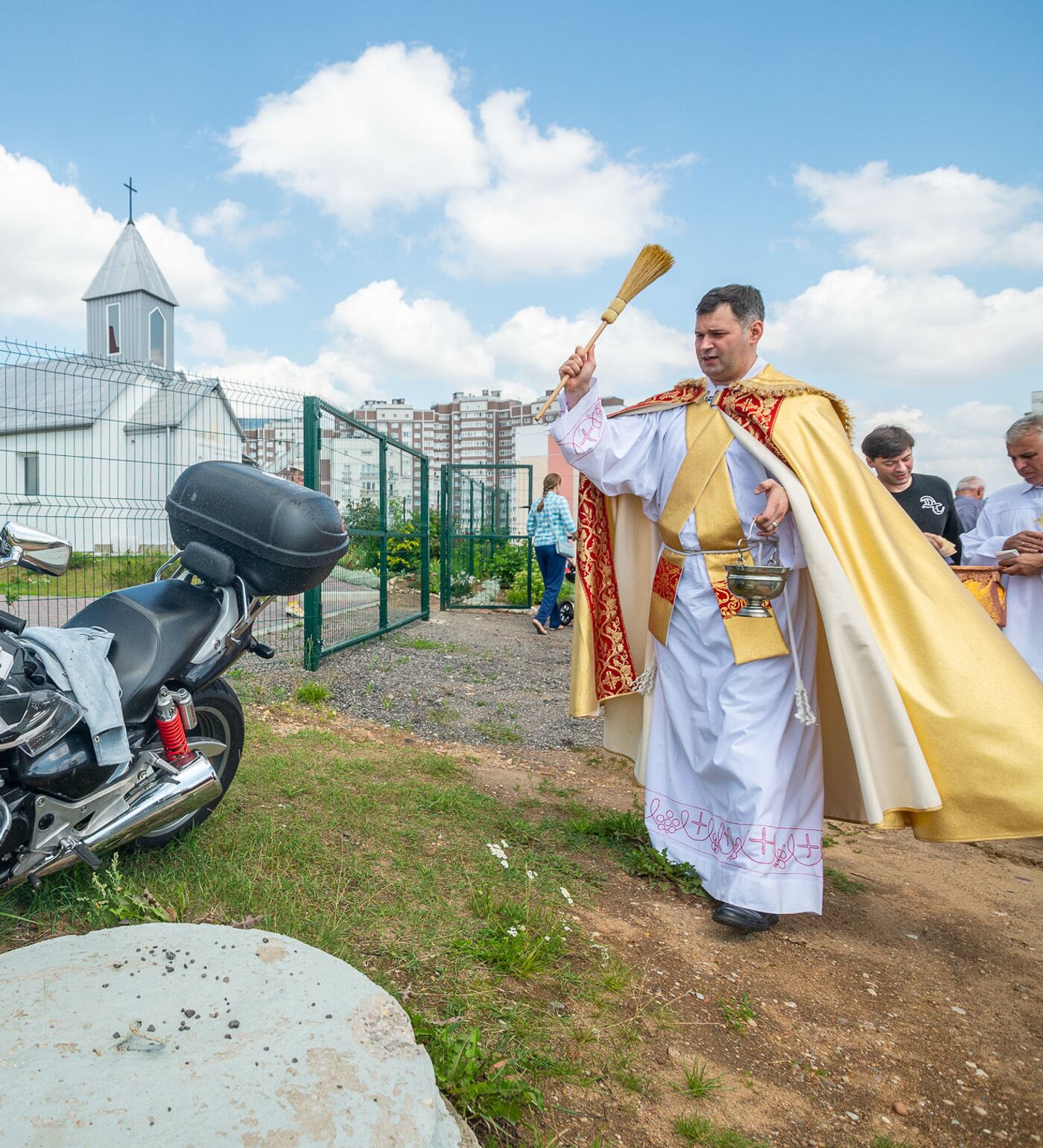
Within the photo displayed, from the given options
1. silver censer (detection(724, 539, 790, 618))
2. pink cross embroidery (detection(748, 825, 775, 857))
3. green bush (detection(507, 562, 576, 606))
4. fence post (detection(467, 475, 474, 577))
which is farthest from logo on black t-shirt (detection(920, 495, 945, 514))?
fence post (detection(467, 475, 474, 577))

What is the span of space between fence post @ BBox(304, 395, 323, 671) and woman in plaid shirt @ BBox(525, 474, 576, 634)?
4.22 metres

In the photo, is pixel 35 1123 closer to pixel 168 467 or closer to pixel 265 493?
pixel 265 493

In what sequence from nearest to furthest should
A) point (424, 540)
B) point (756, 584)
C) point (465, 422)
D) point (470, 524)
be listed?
point (756, 584), point (424, 540), point (470, 524), point (465, 422)

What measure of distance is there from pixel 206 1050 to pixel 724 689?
6.59 feet

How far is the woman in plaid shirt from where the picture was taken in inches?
396

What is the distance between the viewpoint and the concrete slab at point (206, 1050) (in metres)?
1.35

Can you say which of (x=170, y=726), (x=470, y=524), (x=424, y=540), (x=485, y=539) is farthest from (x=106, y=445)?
(x=485, y=539)

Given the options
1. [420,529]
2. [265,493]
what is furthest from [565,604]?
[265,493]

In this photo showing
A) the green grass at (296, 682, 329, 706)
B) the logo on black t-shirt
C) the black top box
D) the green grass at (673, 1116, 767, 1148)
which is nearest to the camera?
the green grass at (673, 1116, 767, 1148)

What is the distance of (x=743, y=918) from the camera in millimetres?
2781

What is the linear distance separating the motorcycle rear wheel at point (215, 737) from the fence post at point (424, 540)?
699cm

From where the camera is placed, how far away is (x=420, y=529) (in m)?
9.91

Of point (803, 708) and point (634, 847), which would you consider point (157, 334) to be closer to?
point (634, 847)

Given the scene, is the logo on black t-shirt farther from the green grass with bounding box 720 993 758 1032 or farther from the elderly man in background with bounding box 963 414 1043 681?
the green grass with bounding box 720 993 758 1032
